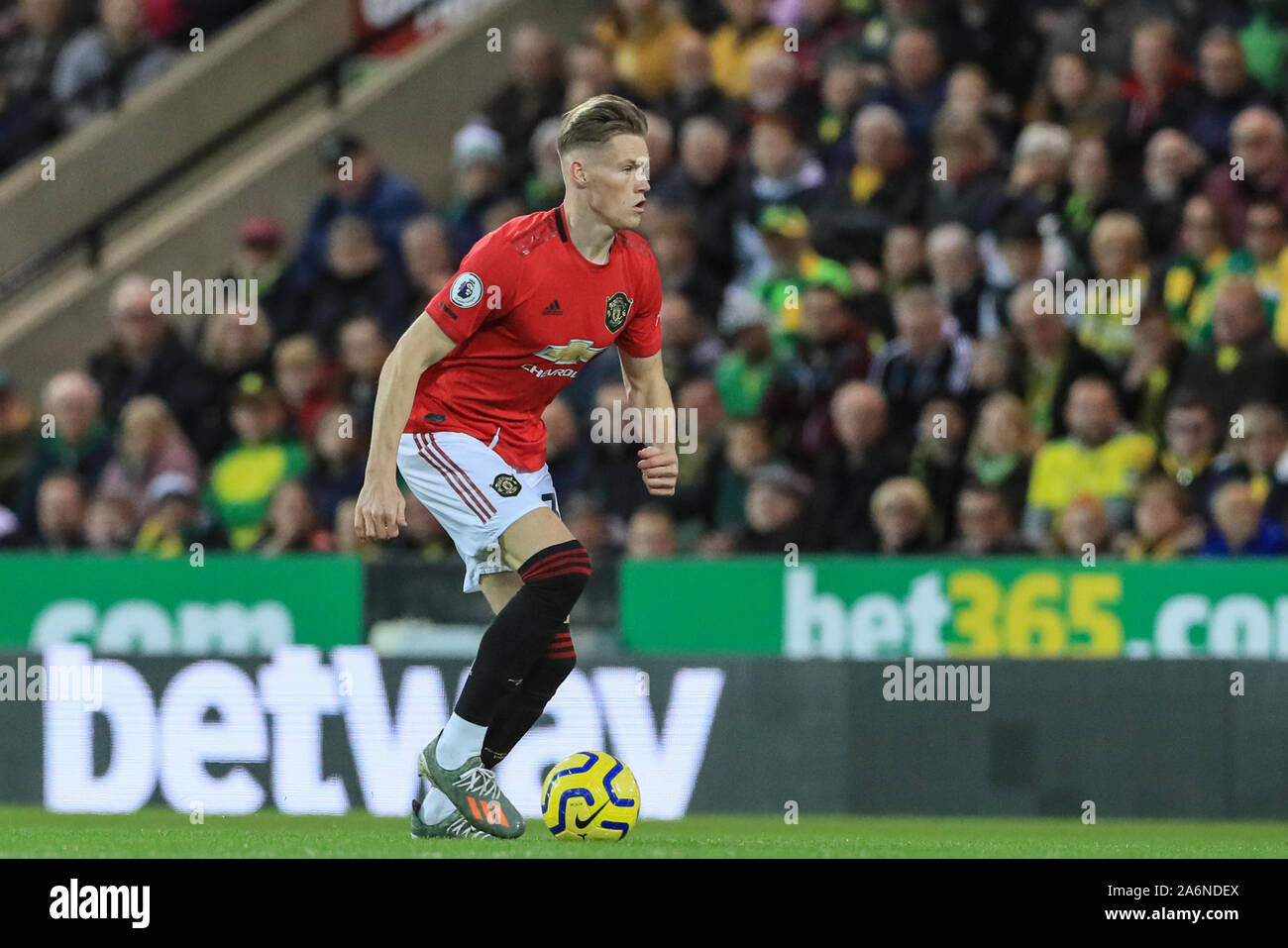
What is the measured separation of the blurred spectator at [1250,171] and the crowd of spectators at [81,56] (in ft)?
23.9

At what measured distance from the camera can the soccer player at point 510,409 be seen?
23.2 feet

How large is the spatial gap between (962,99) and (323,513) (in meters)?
4.04

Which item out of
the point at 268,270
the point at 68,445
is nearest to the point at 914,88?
the point at 268,270

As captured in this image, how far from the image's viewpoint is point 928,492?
436 inches

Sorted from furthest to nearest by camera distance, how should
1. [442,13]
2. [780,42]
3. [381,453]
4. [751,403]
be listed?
1. [442,13]
2. [780,42]
3. [751,403]
4. [381,453]

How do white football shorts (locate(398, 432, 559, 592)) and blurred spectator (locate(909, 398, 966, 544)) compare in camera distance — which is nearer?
white football shorts (locate(398, 432, 559, 592))

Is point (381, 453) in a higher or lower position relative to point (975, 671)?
higher

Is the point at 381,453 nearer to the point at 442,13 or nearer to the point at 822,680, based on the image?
the point at 822,680

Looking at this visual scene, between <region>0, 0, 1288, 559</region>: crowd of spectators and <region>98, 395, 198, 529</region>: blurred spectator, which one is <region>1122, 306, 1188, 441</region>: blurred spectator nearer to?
<region>0, 0, 1288, 559</region>: crowd of spectators

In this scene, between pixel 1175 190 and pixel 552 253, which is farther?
pixel 1175 190

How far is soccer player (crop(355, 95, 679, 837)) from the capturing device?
23.2 feet

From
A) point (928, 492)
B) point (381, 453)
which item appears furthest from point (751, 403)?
point (381, 453)

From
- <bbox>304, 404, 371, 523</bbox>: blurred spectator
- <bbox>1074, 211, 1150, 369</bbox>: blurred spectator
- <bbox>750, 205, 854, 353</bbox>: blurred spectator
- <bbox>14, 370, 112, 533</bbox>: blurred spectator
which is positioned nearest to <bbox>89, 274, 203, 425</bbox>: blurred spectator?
<bbox>14, 370, 112, 533</bbox>: blurred spectator

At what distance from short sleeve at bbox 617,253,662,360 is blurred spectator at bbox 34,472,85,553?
5931mm
